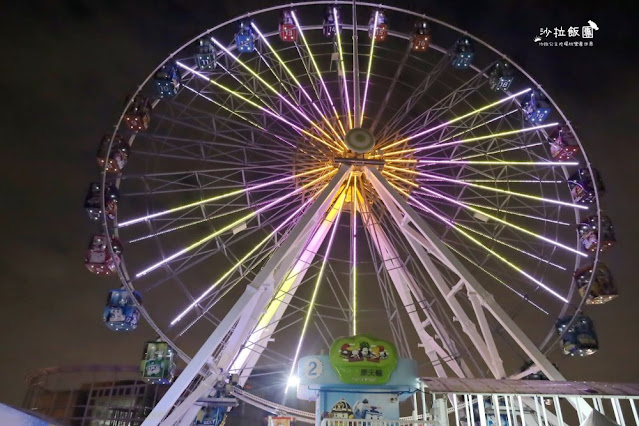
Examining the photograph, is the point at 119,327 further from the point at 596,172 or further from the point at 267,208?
the point at 596,172

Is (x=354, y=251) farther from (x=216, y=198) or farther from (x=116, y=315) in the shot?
(x=116, y=315)

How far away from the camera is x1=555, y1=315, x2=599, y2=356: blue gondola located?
16.2 m

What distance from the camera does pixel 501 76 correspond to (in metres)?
18.3

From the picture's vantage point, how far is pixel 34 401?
4344 cm

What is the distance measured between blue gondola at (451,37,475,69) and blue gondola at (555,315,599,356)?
9485mm

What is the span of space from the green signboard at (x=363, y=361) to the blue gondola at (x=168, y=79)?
10527mm

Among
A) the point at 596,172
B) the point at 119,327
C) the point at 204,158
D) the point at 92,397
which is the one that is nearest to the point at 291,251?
the point at 204,158

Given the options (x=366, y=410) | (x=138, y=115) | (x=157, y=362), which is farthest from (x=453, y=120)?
(x=157, y=362)

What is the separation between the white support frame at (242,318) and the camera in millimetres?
12336

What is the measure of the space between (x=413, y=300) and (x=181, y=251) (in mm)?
8202

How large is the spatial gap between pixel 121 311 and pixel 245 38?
400 inches

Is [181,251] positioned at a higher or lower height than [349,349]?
higher

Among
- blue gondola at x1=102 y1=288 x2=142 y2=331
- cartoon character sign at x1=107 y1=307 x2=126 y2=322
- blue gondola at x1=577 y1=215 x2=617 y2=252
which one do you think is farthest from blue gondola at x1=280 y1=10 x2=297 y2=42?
blue gondola at x1=577 y1=215 x2=617 y2=252

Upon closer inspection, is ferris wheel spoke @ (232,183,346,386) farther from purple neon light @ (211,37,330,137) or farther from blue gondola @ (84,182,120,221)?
blue gondola @ (84,182,120,221)
